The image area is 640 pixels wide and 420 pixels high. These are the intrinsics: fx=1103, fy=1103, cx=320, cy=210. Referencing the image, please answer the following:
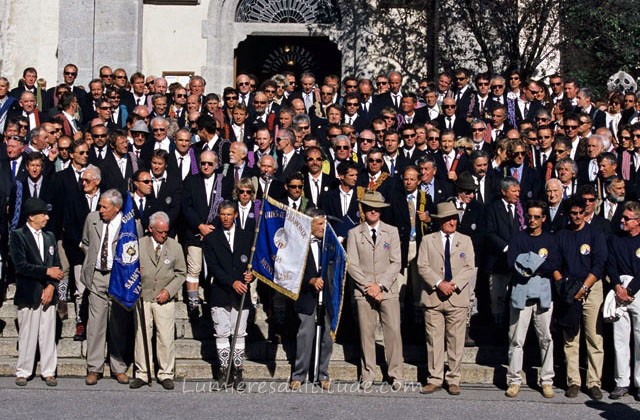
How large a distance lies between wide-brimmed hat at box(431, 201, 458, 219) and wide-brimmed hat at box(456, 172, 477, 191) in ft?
2.17

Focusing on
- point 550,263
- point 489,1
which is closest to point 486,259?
point 550,263

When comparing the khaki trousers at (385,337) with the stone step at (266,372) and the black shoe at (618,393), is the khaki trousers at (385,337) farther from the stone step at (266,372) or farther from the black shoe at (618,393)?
the black shoe at (618,393)

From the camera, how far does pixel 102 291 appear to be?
464 inches

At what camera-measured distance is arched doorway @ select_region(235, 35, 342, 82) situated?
2112 centimetres

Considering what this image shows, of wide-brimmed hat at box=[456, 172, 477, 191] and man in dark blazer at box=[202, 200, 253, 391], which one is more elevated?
wide-brimmed hat at box=[456, 172, 477, 191]

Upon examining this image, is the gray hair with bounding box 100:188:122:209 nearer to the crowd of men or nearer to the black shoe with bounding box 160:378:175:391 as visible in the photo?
the crowd of men

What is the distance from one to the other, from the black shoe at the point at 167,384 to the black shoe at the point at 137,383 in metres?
0.20

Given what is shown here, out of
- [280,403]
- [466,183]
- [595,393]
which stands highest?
[466,183]

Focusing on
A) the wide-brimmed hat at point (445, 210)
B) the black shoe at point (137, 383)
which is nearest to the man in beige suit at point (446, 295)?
the wide-brimmed hat at point (445, 210)

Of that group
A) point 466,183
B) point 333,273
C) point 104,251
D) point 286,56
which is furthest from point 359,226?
point 286,56

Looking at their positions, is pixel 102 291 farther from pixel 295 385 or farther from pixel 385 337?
pixel 385 337

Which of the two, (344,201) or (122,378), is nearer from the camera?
(122,378)

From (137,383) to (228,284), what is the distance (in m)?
1.40

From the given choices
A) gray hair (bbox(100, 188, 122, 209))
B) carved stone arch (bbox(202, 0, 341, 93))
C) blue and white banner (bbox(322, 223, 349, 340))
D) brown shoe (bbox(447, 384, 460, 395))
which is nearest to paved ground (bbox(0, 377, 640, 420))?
brown shoe (bbox(447, 384, 460, 395))
